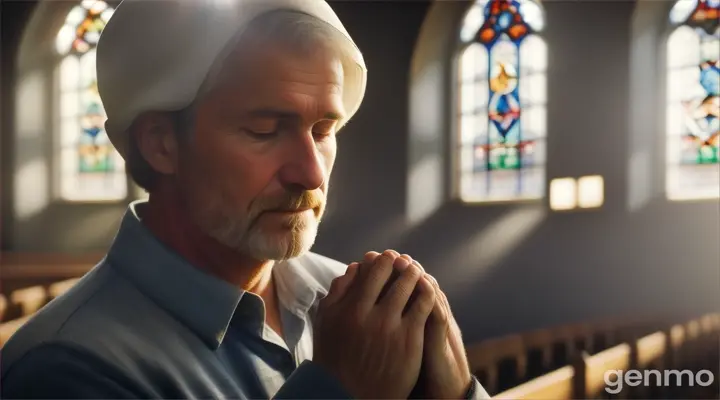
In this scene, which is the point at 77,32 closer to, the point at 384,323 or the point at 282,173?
the point at 282,173

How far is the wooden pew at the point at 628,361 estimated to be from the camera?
1.06 meters

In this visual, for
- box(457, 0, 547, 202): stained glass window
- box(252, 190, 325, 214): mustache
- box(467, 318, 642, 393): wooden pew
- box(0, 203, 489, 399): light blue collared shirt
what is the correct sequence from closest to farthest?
box(0, 203, 489, 399): light blue collared shirt → box(252, 190, 325, 214): mustache → box(467, 318, 642, 393): wooden pew → box(457, 0, 547, 202): stained glass window

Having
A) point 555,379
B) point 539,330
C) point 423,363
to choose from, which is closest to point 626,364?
point 555,379

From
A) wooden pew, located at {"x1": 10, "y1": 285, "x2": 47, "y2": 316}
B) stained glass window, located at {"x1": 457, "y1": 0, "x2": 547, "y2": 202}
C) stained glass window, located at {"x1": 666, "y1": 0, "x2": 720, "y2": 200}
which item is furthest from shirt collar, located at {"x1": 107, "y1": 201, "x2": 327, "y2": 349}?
stained glass window, located at {"x1": 666, "y1": 0, "x2": 720, "y2": 200}

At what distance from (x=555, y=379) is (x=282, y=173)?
70cm

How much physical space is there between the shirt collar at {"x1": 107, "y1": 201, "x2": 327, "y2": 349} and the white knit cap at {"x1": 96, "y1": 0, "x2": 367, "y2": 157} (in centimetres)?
12

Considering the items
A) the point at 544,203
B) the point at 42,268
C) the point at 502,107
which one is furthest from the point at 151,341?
the point at 544,203

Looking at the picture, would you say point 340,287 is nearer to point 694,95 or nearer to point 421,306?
point 421,306

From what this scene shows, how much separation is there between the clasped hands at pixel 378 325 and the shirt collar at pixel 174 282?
0.12 m

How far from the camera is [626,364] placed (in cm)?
127

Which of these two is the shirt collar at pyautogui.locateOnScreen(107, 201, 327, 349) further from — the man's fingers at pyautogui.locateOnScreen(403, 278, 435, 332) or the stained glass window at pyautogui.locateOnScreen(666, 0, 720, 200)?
the stained glass window at pyautogui.locateOnScreen(666, 0, 720, 200)

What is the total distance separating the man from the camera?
1.92ft

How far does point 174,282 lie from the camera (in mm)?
656

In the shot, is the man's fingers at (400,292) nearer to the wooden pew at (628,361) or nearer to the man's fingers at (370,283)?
the man's fingers at (370,283)
